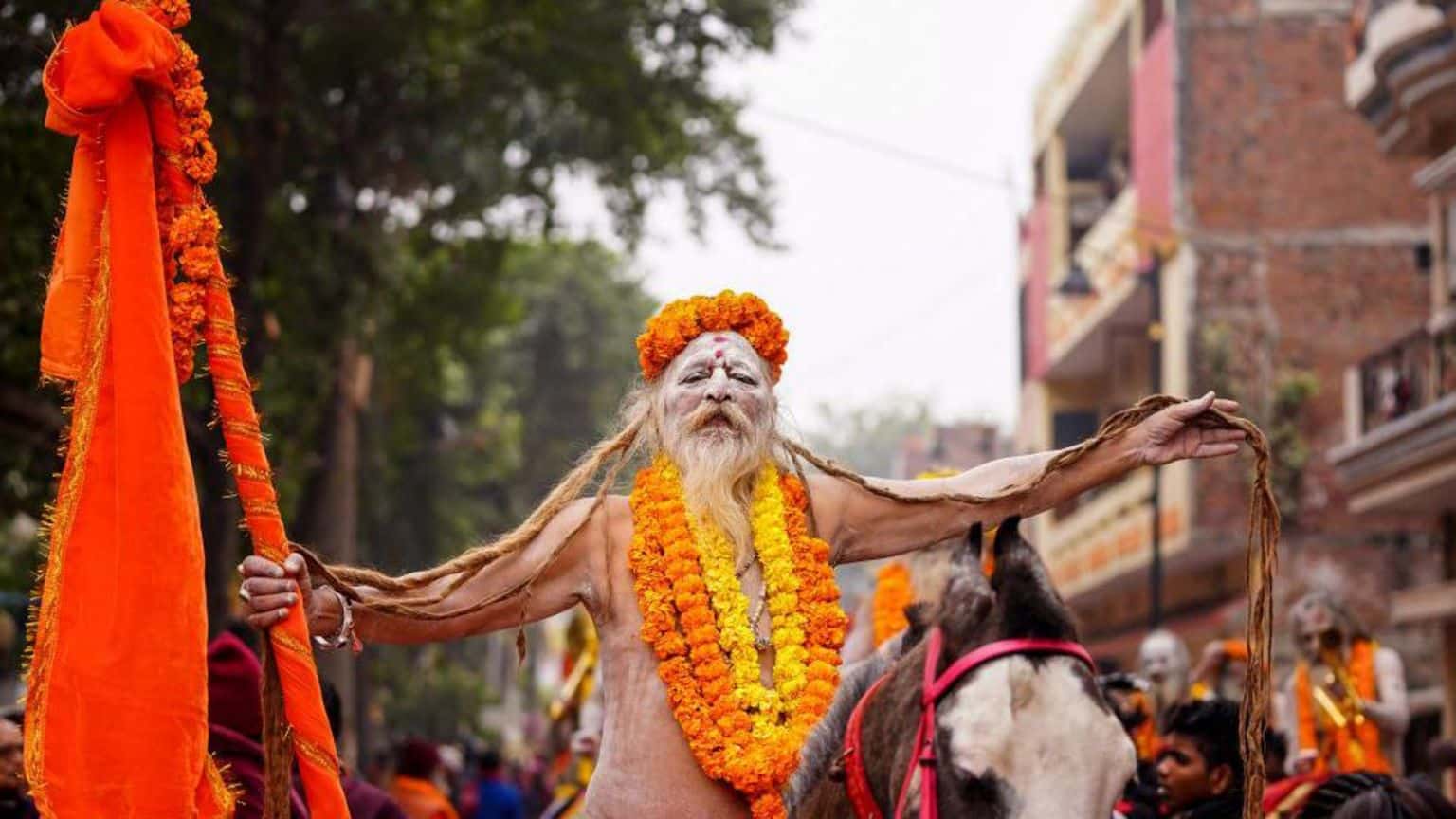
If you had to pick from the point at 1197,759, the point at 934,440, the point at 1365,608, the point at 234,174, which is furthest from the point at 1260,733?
the point at 934,440

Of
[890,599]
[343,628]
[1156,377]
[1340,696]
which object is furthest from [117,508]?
[1156,377]

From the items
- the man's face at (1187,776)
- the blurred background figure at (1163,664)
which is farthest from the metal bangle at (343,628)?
the blurred background figure at (1163,664)

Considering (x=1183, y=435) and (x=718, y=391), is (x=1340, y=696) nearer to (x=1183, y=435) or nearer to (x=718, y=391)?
(x=1183, y=435)

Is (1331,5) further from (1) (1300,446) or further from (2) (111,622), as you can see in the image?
(2) (111,622)

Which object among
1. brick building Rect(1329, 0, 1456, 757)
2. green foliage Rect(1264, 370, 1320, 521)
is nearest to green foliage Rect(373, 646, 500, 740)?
green foliage Rect(1264, 370, 1320, 521)

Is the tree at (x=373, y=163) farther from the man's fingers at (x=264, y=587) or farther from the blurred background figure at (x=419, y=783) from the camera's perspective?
the man's fingers at (x=264, y=587)

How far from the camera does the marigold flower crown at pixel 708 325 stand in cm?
642

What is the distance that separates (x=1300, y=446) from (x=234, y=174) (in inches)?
603

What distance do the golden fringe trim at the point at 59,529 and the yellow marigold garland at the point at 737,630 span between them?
5.04 feet

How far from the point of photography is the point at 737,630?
239 inches

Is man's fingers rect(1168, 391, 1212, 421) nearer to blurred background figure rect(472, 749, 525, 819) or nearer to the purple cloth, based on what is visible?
the purple cloth

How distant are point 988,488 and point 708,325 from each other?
2.95ft

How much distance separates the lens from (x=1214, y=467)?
31875 millimetres

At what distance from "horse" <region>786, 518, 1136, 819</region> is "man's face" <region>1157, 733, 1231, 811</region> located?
2.51 meters
